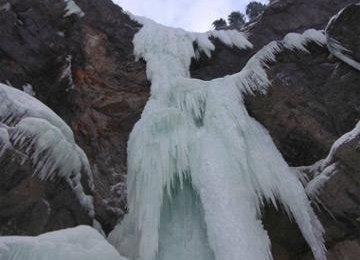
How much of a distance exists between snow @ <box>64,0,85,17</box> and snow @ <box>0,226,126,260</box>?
5.71 m

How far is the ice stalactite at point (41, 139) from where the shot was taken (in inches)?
233

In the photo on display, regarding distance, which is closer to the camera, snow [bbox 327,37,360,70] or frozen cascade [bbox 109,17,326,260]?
frozen cascade [bbox 109,17,326,260]

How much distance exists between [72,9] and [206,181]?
16.8 feet

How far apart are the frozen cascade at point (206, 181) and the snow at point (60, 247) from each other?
1014 millimetres

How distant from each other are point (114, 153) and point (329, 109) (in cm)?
353

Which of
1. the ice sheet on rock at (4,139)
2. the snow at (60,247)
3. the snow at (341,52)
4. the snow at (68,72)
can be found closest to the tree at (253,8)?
the snow at (341,52)

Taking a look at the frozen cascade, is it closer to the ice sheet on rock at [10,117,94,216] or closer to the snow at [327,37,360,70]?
the ice sheet on rock at [10,117,94,216]

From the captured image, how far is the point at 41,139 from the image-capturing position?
6098 mm

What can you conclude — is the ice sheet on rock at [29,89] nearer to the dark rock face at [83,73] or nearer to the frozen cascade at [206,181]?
the dark rock face at [83,73]

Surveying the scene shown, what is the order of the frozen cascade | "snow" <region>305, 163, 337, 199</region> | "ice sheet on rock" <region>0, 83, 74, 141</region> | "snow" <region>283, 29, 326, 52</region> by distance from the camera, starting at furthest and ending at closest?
"snow" <region>283, 29, 326, 52</region> < "snow" <region>305, 163, 337, 199</region> < the frozen cascade < "ice sheet on rock" <region>0, 83, 74, 141</region>

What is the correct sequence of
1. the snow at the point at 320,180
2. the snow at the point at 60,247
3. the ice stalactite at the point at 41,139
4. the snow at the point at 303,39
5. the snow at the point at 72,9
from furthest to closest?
the snow at the point at 72,9, the snow at the point at 303,39, the snow at the point at 320,180, the ice stalactite at the point at 41,139, the snow at the point at 60,247

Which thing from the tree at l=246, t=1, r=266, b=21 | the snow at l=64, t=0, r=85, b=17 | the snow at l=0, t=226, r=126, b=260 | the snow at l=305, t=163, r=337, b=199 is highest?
the tree at l=246, t=1, r=266, b=21

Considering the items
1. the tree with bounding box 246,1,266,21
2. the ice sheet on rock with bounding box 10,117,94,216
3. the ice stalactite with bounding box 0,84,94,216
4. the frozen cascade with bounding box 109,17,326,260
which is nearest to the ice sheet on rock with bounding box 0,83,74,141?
the ice stalactite with bounding box 0,84,94,216

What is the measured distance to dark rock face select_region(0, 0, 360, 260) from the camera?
6988 millimetres
